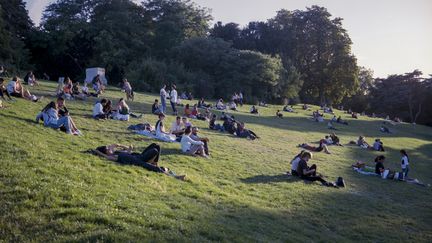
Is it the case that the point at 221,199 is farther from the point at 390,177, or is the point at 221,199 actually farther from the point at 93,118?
the point at 390,177

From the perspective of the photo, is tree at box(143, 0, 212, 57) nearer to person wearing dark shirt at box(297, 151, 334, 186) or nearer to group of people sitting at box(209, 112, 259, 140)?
group of people sitting at box(209, 112, 259, 140)

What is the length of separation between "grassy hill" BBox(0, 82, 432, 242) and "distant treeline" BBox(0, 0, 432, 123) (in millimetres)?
37204

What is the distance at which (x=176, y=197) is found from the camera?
11469 millimetres

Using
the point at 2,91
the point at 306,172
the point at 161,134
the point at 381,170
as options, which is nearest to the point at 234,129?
the point at 161,134

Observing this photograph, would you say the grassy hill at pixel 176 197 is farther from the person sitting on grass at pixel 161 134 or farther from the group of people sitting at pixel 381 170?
the person sitting on grass at pixel 161 134

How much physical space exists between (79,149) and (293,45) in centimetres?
7793

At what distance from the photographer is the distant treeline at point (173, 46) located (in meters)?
60.4

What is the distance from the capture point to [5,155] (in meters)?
11.7

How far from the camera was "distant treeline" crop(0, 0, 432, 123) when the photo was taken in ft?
198

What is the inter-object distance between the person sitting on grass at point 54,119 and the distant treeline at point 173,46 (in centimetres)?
3622

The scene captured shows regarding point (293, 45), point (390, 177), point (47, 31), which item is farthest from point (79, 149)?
point (293, 45)

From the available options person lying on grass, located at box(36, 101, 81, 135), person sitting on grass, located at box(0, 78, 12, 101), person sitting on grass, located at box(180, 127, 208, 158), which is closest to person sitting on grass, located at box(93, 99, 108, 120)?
person sitting on grass, located at box(0, 78, 12, 101)

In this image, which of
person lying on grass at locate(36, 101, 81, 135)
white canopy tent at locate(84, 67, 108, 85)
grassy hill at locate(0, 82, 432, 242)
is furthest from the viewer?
white canopy tent at locate(84, 67, 108, 85)

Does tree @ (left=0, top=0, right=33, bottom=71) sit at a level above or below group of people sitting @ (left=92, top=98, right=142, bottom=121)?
above
